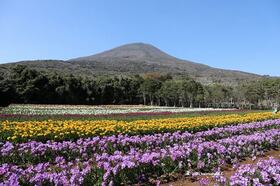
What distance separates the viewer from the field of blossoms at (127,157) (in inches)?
266

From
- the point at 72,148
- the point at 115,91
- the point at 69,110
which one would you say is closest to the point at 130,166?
the point at 72,148

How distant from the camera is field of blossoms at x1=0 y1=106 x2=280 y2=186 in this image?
6758 mm

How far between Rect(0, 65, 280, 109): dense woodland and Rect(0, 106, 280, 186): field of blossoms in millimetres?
42620

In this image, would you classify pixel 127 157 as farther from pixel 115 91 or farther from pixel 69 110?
pixel 115 91

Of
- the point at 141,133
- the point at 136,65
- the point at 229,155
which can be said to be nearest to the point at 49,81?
the point at 141,133

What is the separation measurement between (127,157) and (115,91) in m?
65.0

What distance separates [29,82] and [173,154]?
5442 cm

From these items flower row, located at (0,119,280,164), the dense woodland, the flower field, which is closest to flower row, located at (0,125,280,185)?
flower row, located at (0,119,280,164)

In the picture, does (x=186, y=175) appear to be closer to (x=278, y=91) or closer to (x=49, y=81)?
(x=49, y=81)

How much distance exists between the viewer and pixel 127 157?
7.93 metres

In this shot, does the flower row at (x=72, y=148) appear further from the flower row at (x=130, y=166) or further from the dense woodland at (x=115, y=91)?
the dense woodland at (x=115, y=91)

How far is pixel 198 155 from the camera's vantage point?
9.21m

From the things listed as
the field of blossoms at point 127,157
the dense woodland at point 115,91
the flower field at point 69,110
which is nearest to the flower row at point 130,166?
the field of blossoms at point 127,157

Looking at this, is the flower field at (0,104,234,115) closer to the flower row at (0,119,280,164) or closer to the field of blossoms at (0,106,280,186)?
the field of blossoms at (0,106,280,186)
